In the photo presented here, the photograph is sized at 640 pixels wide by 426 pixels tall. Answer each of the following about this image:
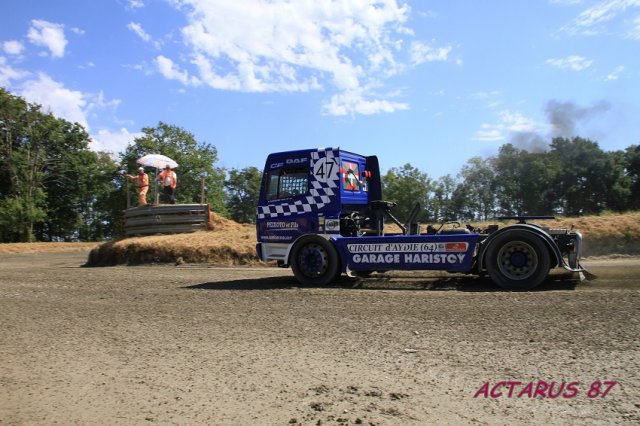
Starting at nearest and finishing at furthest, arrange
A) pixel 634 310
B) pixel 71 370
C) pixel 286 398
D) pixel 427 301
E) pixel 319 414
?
pixel 319 414 → pixel 286 398 → pixel 71 370 → pixel 634 310 → pixel 427 301

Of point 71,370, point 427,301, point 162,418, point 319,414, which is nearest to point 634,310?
point 427,301

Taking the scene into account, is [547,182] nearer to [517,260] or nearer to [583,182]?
[583,182]

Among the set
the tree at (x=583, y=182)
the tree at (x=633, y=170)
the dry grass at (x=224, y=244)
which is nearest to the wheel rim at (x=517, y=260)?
the dry grass at (x=224, y=244)

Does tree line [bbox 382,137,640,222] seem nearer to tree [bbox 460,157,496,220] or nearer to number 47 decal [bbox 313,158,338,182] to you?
tree [bbox 460,157,496,220]

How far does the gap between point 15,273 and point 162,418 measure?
41.3 feet

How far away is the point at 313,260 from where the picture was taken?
36.6 feet

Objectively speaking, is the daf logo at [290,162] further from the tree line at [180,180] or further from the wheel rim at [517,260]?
the tree line at [180,180]

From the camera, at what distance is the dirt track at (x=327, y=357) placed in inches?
156

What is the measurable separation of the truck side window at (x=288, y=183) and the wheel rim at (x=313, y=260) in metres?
1.32

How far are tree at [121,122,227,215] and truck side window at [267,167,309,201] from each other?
36180 millimetres

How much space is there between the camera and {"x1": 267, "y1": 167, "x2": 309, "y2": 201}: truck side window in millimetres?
11508

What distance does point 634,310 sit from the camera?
22.2 feet

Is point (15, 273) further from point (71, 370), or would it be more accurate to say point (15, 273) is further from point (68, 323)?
point (71, 370)

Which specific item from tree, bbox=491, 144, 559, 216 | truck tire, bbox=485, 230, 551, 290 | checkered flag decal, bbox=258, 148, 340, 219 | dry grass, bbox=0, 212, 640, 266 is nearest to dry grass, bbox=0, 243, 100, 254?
dry grass, bbox=0, 212, 640, 266
